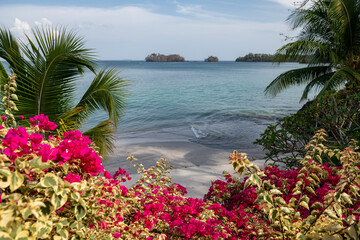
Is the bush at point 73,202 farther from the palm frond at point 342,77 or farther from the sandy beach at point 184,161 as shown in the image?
the palm frond at point 342,77

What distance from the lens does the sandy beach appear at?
624 cm

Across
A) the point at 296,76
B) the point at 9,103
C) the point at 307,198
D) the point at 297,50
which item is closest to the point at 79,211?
the point at 307,198

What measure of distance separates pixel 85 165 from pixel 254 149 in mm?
9126

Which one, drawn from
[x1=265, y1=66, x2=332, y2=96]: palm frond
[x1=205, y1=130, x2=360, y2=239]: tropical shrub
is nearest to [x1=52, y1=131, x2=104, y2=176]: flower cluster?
[x1=205, y1=130, x2=360, y2=239]: tropical shrub

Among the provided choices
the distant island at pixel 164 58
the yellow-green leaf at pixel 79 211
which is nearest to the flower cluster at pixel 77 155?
the yellow-green leaf at pixel 79 211

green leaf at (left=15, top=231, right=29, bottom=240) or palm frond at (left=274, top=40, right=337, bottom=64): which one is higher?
palm frond at (left=274, top=40, right=337, bottom=64)

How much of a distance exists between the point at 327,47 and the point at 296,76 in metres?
1.57

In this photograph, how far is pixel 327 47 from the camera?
9914mm

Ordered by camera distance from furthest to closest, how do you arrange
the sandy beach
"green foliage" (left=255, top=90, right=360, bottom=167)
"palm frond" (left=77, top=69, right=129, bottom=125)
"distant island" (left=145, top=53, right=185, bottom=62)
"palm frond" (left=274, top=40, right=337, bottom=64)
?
"distant island" (left=145, top=53, right=185, bottom=62), "palm frond" (left=274, top=40, right=337, bottom=64), the sandy beach, "palm frond" (left=77, top=69, right=129, bottom=125), "green foliage" (left=255, top=90, right=360, bottom=167)

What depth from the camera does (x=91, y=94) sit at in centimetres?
557

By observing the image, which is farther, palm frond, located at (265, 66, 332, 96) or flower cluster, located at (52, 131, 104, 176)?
palm frond, located at (265, 66, 332, 96)

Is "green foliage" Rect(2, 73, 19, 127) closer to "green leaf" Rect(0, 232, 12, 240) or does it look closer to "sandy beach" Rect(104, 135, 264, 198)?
"green leaf" Rect(0, 232, 12, 240)

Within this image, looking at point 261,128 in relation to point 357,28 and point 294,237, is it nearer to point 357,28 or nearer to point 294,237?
point 357,28

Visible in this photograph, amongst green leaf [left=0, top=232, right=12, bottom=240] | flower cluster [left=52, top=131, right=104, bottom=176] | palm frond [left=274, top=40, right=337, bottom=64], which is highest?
palm frond [left=274, top=40, right=337, bottom=64]
